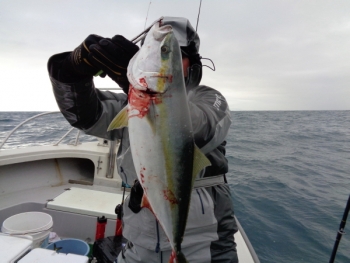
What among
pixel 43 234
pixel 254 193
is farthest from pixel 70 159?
pixel 254 193

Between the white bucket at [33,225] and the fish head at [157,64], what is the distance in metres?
2.52

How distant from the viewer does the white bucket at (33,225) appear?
9.66 feet

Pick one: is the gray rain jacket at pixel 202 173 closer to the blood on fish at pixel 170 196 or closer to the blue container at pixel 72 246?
the blood on fish at pixel 170 196

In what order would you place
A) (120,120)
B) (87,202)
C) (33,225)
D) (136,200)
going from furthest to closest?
A: (87,202) → (33,225) → (136,200) → (120,120)

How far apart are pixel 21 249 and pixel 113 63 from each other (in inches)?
64.1

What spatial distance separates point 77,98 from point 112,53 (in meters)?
0.47

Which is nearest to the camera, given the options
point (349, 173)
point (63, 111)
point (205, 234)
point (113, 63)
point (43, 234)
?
point (113, 63)

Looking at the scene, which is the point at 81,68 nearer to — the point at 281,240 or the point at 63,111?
the point at 63,111

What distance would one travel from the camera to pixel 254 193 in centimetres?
837

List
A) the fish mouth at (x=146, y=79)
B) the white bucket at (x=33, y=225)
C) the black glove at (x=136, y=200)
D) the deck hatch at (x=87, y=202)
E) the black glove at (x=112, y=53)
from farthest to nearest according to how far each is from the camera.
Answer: the deck hatch at (x=87, y=202) → the white bucket at (x=33, y=225) → the black glove at (x=136, y=200) → the black glove at (x=112, y=53) → the fish mouth at (x=146, y=79)

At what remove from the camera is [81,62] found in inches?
67.8

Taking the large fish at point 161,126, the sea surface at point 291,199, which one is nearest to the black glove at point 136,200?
the large fish at point 161,126

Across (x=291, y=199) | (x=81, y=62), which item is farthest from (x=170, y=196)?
(x=291, y=199)

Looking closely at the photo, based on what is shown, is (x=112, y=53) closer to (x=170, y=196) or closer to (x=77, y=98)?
(x=77, y=98)
